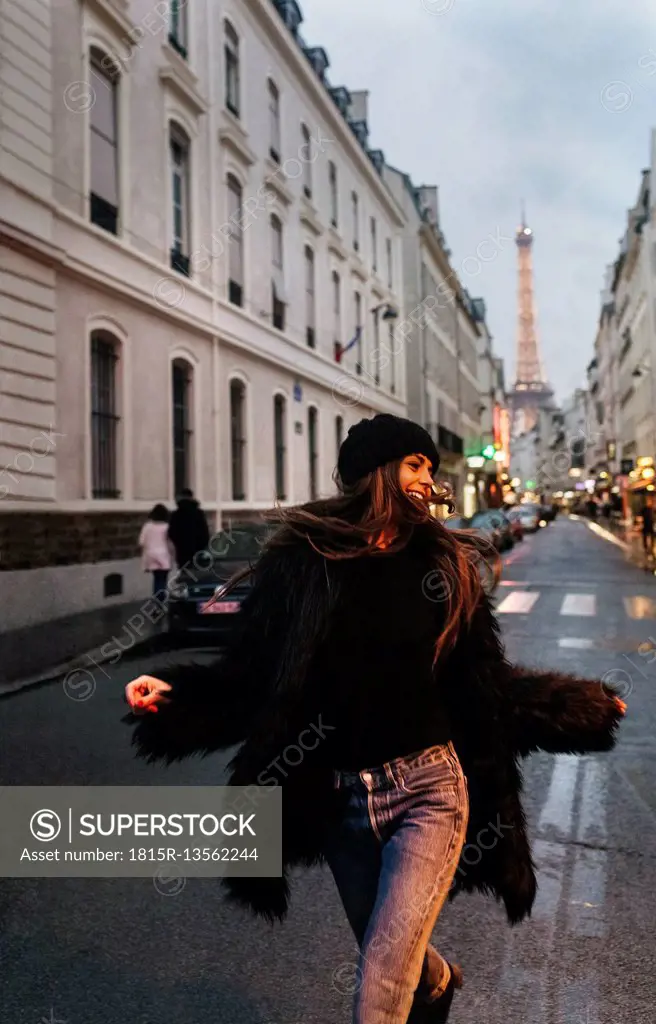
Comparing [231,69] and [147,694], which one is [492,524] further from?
[147,694]

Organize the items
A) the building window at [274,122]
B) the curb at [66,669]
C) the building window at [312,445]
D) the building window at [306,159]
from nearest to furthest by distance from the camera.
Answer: the curb at [66,669], the building window at [274,122], the building window at [306,159], the building window at [312,445]

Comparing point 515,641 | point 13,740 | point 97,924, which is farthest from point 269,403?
point 97,924

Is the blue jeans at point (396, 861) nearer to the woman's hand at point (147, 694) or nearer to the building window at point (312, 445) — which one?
the woman's hand at point (147, 694)

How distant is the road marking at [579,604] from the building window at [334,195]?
54.1 feet

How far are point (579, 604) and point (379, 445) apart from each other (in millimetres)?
15005

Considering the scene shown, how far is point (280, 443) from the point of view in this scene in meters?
25.1

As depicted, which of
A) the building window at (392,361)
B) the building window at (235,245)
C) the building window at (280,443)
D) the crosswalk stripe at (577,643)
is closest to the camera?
the crosswalk stripe at (577,643)

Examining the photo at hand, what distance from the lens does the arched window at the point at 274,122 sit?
2444 cm

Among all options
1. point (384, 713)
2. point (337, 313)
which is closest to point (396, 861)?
point (384, 713)

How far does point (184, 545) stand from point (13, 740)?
26.1 feet

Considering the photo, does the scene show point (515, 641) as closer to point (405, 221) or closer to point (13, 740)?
point (13, 740)

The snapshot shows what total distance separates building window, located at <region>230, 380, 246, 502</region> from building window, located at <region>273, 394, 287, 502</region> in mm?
2299

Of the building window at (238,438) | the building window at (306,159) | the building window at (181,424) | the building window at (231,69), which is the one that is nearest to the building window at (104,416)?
the building window at (181,424)

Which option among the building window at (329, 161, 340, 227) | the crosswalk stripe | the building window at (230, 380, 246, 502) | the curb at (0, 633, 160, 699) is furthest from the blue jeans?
the building window at (329, 161, 340, 227)
